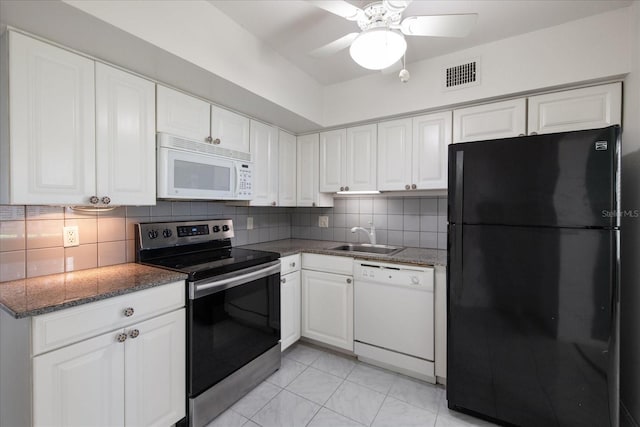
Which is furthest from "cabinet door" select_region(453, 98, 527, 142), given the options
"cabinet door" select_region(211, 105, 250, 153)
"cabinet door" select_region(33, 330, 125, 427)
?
"cabinet door" select_region(33, 330, 125, 427)

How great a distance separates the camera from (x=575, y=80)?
1716 mm

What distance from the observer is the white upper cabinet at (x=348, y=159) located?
8.27 ft

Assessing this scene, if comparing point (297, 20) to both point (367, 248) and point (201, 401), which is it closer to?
point (367, 248)

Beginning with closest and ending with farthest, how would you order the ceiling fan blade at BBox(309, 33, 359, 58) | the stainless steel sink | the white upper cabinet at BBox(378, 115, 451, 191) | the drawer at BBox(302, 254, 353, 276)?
the ceiling fan blade at BBox(309, 33, 359, 58), the white upper cabinet at BBox(378, 115, 451, 191), the drawer at BBox(302, 254, 353, 276), the stainless steel sink

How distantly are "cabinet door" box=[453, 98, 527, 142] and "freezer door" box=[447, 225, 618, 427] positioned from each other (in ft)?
2.70

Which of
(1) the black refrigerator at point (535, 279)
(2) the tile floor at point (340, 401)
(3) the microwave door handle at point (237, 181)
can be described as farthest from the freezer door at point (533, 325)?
(3) the microwave door handle at point (237, 181)

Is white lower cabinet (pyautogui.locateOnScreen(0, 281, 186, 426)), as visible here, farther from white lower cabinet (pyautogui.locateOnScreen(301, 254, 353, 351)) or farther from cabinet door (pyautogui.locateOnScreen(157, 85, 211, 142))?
white lower cabinet (pyautogui.locateOnScreen(301, 254, 353, 351))

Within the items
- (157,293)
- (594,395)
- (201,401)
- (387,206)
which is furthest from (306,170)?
(594,395)

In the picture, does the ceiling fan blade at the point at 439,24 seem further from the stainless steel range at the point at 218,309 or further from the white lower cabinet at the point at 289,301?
the white lower cabinet at the point at 289,301

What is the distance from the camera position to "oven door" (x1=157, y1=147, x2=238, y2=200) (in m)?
1.73

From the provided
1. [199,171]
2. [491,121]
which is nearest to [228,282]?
[199,171]

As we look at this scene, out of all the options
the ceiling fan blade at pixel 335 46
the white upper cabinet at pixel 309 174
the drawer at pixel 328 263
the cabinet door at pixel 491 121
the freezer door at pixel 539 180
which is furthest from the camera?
the white upper cabinet at pixel 309 174

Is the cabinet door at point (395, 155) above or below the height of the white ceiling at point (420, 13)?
below

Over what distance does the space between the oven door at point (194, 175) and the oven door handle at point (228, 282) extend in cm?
61
